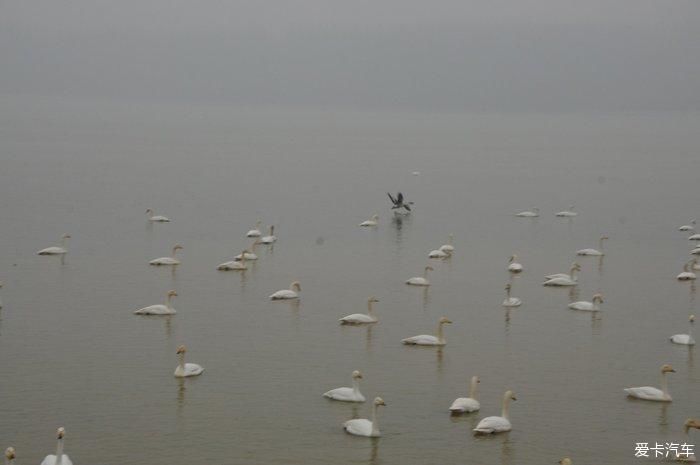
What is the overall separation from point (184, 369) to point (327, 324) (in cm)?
A: 672

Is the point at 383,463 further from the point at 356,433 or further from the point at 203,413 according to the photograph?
the point at 203,413

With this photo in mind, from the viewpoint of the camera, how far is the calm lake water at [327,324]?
24.1m

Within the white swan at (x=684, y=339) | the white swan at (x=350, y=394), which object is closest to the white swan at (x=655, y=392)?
the white swan at (x=684, y=339)

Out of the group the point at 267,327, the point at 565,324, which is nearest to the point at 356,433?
the point at 267,327

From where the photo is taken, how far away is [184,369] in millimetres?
27688

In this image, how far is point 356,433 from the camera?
77.9 ft

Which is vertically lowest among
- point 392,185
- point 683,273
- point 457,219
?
point 683,273

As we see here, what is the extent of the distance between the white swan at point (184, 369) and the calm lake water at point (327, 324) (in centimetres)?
28

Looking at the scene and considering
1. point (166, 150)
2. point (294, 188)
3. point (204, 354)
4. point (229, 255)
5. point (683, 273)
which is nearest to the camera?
point (204, 354)

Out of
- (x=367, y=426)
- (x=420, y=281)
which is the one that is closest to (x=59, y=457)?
(x=367, y=426)

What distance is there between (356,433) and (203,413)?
3.32 metres

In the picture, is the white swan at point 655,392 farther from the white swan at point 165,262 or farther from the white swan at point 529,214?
the white swan at point 529,214

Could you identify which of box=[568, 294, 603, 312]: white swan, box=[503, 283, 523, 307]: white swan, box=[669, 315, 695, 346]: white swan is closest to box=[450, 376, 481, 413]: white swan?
box=[669, 315, 695, 346]: white swan

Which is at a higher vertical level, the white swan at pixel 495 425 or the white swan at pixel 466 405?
the white swan at pixel 466 405
